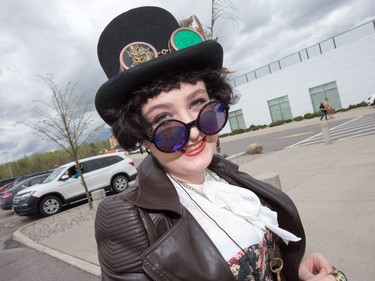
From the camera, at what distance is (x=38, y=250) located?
588cm

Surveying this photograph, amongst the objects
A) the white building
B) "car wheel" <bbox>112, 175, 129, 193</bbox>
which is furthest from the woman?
the white building

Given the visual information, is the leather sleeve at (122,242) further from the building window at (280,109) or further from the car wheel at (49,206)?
the building window at (280,109)

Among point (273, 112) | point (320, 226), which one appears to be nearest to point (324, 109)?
point (273, 112)

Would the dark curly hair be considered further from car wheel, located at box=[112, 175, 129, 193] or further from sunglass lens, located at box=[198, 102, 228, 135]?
car wheel, located at box=[112, 175, 129, 193]

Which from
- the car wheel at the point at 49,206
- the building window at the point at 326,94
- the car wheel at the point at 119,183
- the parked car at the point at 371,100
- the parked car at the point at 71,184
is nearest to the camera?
the parked car at the point at 71,184

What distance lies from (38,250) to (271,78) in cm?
2764

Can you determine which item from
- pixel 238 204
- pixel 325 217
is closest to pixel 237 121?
pixel 325 217

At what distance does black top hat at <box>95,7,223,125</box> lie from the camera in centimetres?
115

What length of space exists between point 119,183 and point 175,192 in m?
9.87

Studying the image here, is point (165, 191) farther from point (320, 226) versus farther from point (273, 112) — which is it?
point (273, 112)

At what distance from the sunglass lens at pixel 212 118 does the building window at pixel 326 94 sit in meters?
27.5

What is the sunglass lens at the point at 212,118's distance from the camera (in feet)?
4.06

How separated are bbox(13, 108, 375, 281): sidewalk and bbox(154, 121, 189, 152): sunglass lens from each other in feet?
7.36

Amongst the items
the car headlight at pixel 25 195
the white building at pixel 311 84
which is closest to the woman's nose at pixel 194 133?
the car headlight at pixel 25 195
